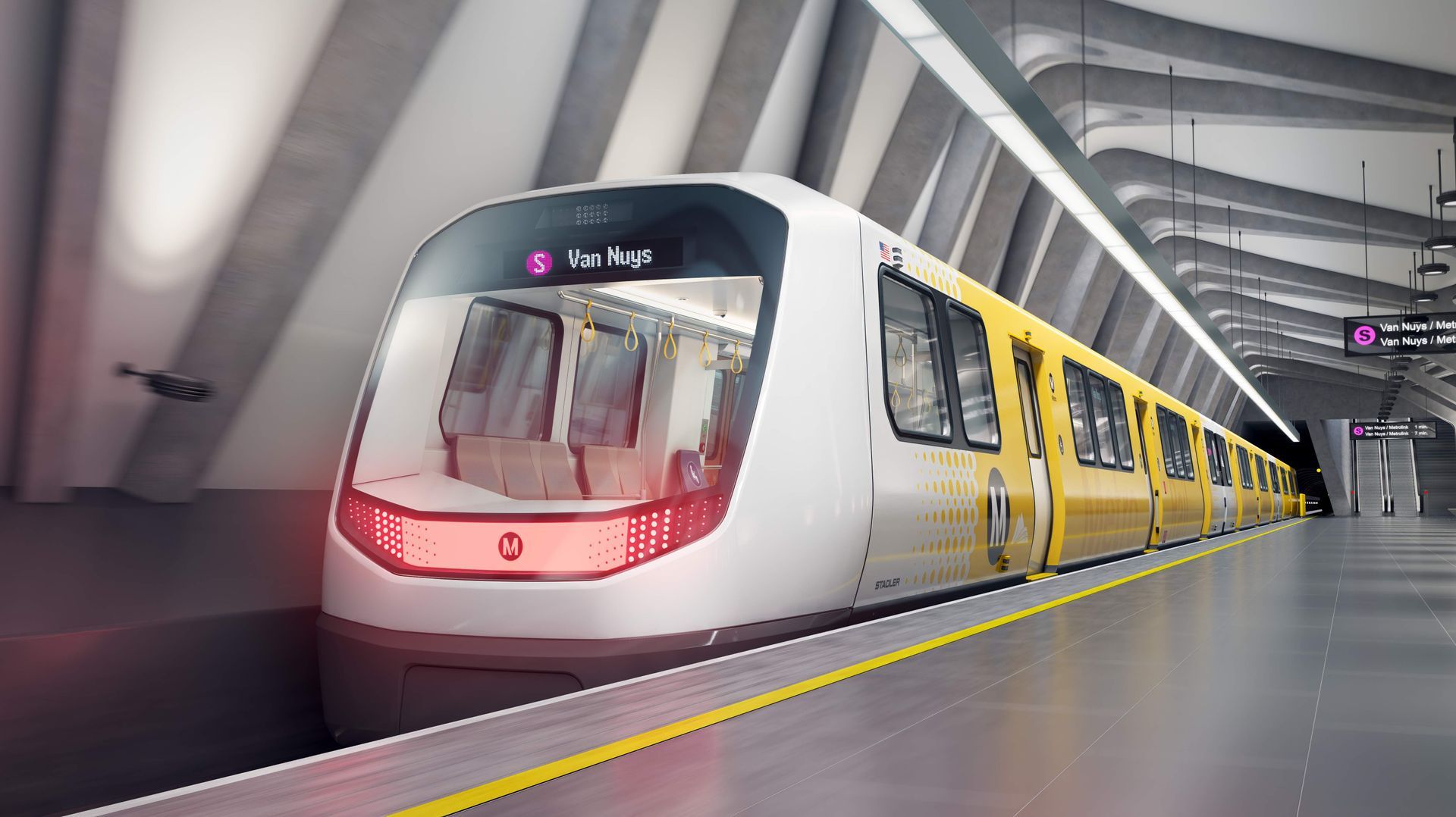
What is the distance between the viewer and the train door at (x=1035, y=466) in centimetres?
803

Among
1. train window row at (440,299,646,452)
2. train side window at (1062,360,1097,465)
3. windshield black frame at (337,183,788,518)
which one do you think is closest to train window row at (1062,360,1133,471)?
train side window at (1062,360,1097,465)

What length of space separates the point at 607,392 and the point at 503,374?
4.40ft

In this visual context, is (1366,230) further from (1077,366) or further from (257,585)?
(257,585)

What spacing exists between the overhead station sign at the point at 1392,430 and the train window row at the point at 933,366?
4371 centimetres

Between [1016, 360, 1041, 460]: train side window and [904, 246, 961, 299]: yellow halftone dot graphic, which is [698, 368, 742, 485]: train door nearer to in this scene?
[1016, 360, 1041, 460]: train side window

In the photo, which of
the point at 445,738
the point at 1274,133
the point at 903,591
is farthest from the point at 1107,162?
the point at 445,738

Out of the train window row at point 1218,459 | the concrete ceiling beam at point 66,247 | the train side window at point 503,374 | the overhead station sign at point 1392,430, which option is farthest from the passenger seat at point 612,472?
the overhead station sign at point 1392,430

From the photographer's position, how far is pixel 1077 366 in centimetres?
1028

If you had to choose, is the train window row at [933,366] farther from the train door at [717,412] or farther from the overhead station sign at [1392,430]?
the overhead station sign at [1392,430]

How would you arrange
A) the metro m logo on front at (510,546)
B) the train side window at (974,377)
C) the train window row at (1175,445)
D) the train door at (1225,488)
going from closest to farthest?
the metro m logo on front at (510,546)
the train side window at (974,377)
the train window row at (1175,445)
the train door at (1225,488)

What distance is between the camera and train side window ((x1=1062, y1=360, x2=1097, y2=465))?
9.63 m

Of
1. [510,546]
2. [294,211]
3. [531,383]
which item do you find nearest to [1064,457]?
[531,383]

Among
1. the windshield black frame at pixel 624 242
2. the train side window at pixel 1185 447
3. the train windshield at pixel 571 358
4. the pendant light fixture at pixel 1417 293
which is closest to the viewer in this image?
the windshield black frame at pixel 624 242

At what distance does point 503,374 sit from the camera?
23.2 feet
